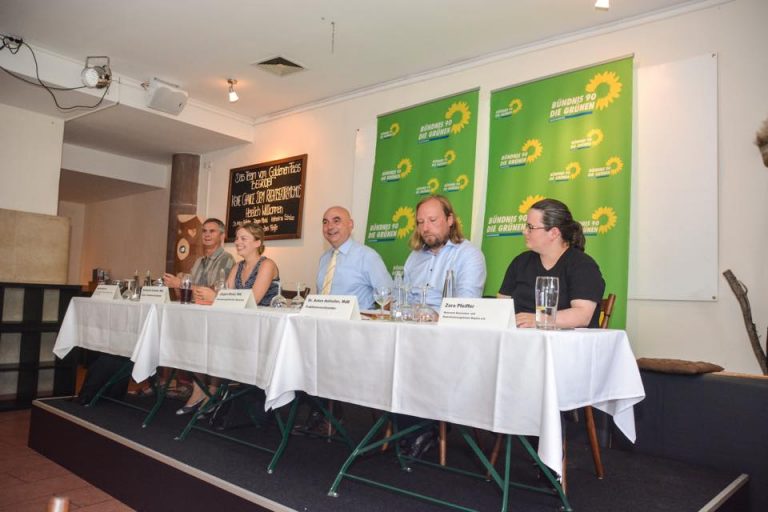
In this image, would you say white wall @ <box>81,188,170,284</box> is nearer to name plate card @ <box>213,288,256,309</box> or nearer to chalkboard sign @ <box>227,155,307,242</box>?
chalkboard sign @ <box>227,155,307,242</box>

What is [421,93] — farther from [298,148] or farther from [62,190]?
[62,190]

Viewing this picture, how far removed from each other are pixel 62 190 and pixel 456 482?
8.07 meters

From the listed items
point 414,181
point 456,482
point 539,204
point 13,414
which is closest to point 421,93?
point 414,181

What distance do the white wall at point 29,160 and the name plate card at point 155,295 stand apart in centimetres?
296

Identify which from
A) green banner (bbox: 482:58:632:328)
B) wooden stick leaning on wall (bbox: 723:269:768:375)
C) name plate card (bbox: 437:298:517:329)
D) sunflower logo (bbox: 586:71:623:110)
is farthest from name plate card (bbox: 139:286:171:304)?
wooden stick leaning on wall (bbox: 723:269:768:375)

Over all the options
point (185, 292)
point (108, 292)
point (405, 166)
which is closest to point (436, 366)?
point (185, 292)

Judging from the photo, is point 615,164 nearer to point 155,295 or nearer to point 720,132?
point 720,132

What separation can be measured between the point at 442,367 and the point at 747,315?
2.14 meters

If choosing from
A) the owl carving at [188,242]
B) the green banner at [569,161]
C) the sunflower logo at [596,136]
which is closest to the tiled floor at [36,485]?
the green banner at [569,161]

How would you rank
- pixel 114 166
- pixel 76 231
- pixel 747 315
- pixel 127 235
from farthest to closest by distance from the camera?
pixel 76 231 → pixel 127 235 → pixel 114 166 → pixel 747 315

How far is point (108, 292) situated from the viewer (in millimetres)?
3227

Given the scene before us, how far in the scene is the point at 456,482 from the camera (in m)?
2.00

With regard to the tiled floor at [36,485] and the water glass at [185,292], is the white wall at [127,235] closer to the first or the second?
the tiled floor at [36,485]

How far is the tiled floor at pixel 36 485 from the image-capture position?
2.39m
